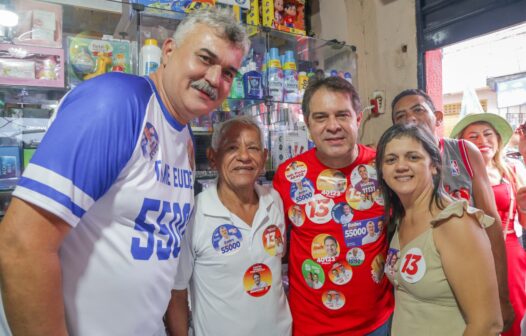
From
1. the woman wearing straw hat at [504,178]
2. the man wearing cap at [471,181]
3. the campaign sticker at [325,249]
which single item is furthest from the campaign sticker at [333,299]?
the woman wearing straw hat at [504,178]

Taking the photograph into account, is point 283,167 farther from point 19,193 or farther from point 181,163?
point 19,193

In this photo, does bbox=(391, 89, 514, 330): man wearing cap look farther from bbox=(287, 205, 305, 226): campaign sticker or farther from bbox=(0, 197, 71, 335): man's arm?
bbox=(0, 197, 71, 335): man's arm

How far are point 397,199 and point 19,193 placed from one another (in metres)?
1.39

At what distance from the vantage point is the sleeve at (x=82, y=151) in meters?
0.76

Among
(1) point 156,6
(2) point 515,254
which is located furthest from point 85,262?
(2) point 515,254

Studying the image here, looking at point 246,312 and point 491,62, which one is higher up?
point 491,62

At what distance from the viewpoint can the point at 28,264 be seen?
75 cm

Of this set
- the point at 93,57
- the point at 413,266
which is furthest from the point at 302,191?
the point at 93,57

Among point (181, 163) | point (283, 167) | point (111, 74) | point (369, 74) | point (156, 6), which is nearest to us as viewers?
point (111, 74)

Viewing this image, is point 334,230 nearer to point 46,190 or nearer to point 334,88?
point 334,88

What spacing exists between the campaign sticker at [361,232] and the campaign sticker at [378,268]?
0.27 ft

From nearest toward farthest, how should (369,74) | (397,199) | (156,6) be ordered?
(397,199) < (156,6) < (369,74)

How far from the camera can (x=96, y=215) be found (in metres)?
0.94

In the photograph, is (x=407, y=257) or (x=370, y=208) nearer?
(x=407, y=257)
